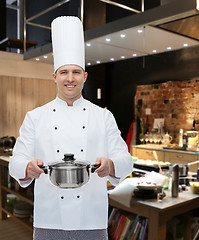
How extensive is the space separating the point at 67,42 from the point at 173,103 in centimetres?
394

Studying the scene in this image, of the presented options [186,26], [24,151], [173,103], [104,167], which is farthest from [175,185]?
[173,103]

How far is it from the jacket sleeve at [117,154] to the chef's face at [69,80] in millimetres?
205

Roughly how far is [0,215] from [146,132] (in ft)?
9.29

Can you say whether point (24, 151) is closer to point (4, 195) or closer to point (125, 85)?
point (4, 195)

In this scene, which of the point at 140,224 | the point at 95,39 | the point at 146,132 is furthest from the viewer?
the point at 146,132

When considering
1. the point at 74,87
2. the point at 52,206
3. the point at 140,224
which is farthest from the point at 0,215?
the point at 74,87

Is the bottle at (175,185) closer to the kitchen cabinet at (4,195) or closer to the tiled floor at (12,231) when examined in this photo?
the kitchen cabinet at (4,195)

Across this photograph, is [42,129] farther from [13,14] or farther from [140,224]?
[13,14]

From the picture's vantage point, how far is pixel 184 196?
2004 millimetres

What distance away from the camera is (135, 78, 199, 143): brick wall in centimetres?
468

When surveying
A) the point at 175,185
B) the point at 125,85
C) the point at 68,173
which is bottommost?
the point at 175,185

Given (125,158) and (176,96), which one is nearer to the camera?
(125,158)

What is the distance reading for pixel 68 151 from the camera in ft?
3.93

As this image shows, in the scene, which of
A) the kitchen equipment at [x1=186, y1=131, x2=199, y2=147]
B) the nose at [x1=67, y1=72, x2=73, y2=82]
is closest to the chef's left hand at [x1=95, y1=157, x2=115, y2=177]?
the nose at [x1=67, y1=72, x2=73, y2=82]
